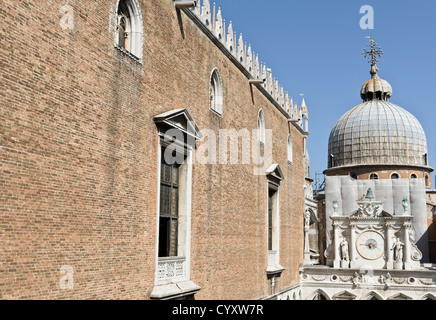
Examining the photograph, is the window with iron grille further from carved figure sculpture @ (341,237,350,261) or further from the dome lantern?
the dome lantern

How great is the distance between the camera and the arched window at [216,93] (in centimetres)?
1766

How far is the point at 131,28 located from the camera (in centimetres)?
1240

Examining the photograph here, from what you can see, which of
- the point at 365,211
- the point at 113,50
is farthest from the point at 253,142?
the point at 365,211

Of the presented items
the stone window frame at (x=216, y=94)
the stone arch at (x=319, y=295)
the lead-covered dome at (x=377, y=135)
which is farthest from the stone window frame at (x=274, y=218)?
the lead-covered dome at (x=377, y=135)

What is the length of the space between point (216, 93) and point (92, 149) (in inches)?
313

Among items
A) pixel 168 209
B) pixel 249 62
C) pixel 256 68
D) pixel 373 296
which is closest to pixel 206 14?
pixel 249 62

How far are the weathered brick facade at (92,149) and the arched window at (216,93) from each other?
601 millimetres

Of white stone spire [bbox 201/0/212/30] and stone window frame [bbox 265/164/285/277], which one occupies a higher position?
white stone spire [bbox 201/0/212/30]

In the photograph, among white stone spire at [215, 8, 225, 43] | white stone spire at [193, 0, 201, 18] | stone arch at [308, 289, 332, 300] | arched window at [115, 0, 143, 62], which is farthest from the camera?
stone arch at [308, 289, 332, 300]

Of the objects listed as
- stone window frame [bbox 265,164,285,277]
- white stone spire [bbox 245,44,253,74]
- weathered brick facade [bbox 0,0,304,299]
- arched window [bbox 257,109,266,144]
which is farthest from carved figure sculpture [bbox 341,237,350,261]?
weathered brick facade [bbox 0,0,304,299]

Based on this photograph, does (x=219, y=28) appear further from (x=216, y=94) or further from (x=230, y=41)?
(x=216, y=94)

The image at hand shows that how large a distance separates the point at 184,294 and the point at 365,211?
22.2m

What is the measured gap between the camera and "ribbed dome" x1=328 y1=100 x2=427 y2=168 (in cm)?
4938
